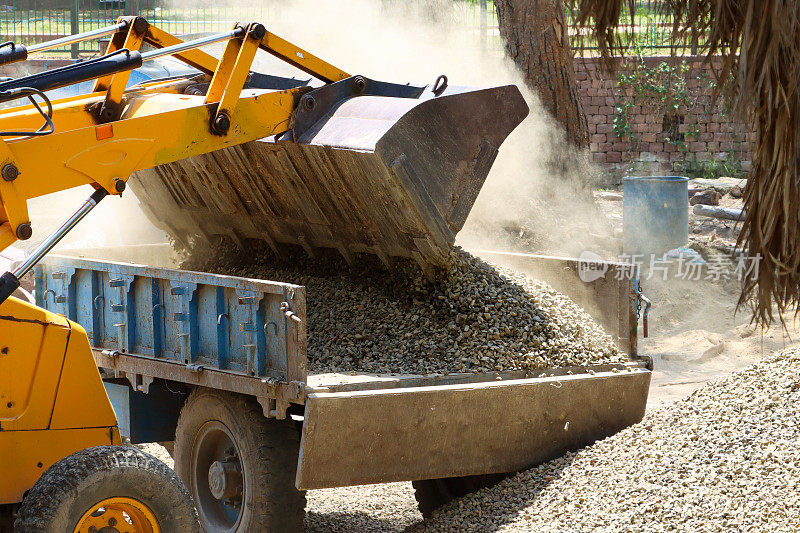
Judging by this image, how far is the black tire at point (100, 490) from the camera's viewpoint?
158 inches

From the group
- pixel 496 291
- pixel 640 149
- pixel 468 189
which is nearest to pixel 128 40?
pixel 468 189

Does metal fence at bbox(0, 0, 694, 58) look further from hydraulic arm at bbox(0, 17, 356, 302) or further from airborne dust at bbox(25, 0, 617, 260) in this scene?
hydraulic arm at bbox(0, 17, 356, 302)

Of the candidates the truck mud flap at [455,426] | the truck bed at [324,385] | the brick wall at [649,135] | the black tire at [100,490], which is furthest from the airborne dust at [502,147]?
the black tire at [100,490]

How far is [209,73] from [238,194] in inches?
39.0

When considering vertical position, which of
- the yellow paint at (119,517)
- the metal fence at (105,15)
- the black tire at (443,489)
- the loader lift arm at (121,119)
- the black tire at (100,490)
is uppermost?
the metal fence at (105,15)

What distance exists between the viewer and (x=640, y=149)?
17.1 metres

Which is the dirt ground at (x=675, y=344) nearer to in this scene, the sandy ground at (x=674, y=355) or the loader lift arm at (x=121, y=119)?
the sandy ground at (x=674, y=355)

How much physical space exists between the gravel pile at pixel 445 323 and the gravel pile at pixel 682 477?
0.60 metres

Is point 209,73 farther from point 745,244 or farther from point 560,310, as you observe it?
point 745,244

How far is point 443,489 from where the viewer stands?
239 inches

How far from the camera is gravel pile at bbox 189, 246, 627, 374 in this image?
562 cm

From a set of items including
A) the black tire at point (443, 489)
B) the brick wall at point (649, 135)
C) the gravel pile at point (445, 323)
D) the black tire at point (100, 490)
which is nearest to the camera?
the black tire at point (100, 490)

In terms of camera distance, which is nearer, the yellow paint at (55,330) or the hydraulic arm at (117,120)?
the hydraulic arm at (117,120)

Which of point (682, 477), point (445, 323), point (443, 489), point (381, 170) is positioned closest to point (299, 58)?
point (381, 170)
